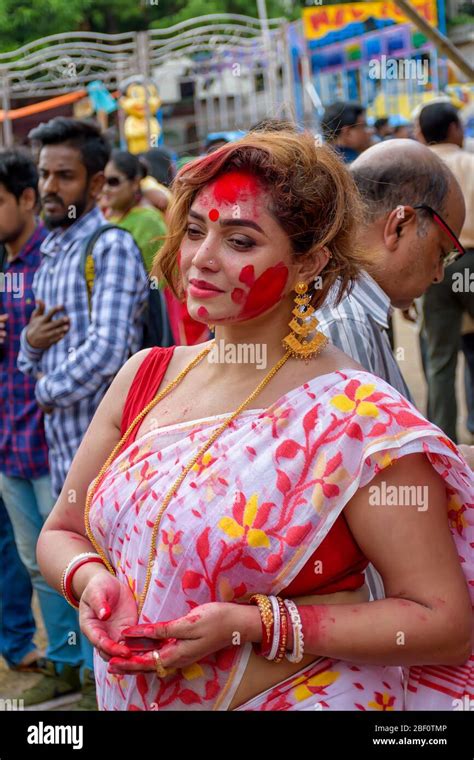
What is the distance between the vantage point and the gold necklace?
1708mm

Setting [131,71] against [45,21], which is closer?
[131,71]

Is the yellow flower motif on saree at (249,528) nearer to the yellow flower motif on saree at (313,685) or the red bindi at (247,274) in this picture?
the yellow flower motif on saree at (313,685)

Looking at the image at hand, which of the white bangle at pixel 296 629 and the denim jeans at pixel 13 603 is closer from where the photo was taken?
the white bangle at pixel 296 629

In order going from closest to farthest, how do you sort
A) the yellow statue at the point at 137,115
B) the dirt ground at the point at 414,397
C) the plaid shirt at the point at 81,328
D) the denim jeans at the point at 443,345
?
the plaid shirt at the point at 81,328, the dirt ground at the point at 414,397, the denim jeans at the point at 443,345, the yellow statue at the point at 137,115

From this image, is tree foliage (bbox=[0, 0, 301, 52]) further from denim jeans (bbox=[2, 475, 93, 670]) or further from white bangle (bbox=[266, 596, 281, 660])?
white bangle (bbox=[266, 596, 281, 660])

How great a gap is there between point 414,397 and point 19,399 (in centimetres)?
520

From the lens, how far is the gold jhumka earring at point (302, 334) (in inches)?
70.1

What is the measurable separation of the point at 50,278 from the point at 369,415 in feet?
7.45

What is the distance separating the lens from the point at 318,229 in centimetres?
178

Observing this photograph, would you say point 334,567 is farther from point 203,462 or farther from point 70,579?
point 70,579

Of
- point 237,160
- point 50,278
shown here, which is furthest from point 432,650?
point 50,278

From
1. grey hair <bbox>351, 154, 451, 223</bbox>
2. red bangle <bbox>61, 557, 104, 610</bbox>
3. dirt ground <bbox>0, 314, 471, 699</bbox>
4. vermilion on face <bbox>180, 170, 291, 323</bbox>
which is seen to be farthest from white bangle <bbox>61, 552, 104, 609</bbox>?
dirt ground <bbox>0, 314, 471, 699</bbox>

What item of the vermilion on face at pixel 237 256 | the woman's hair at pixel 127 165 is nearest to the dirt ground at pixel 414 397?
the vermilion on face at pixel 237 256

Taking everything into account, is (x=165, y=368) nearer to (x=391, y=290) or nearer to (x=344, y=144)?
(x=391, y=290)
